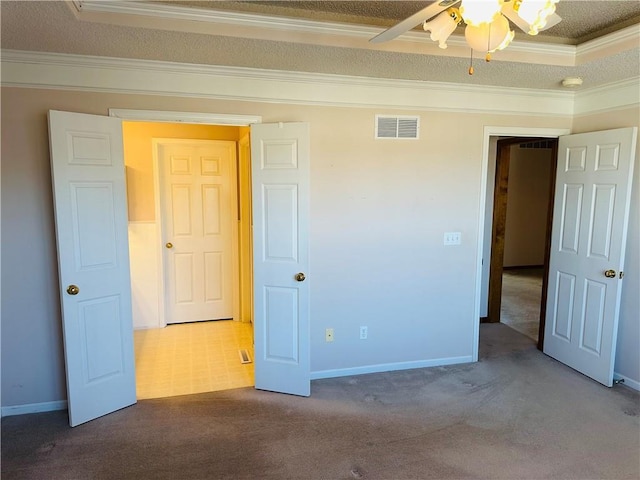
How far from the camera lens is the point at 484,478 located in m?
2.28

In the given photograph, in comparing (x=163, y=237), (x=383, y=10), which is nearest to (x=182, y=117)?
(x=383, y=10)

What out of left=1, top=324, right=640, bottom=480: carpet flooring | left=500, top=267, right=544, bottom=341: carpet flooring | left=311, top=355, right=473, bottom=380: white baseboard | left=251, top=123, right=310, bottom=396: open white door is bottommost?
left=1, top=324, right=640, bottom=480: carpet flooring

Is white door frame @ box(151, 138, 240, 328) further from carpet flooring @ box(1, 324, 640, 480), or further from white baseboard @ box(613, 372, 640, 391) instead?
white baseboard @ box(613, 372, 640, 391)

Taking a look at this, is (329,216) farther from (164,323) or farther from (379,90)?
(164,323)

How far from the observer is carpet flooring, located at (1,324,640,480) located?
2.35m

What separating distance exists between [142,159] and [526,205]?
6.98m

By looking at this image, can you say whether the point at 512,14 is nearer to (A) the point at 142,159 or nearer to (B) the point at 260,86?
(B) the point at 260,86

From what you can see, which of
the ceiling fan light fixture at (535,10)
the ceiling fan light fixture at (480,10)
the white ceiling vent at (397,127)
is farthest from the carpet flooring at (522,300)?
the ceiling fan light fixture at (480,10)

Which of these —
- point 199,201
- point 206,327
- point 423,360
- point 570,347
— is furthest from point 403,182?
point 206,327

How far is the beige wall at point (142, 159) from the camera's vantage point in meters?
4.41

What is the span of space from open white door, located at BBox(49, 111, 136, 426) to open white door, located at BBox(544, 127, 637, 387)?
11.8 feet

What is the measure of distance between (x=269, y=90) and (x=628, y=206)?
2833 millimetres

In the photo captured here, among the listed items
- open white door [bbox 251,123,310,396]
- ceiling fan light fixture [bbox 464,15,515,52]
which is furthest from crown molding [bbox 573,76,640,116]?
open white door [bbox 251,123,310,396]

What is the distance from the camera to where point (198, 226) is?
4762mm
